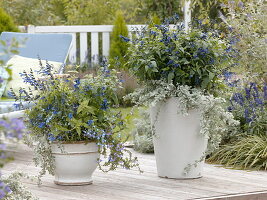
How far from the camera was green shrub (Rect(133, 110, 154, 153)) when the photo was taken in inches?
206

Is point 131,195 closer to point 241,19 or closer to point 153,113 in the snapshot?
point 153,113

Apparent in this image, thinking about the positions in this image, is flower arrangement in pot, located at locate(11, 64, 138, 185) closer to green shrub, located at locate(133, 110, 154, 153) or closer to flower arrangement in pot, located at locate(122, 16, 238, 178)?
flower arrangement in pot, located at locate(122, 16, 238, 178)

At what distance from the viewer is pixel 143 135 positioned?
5.45 m

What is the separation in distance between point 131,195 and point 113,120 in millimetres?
518

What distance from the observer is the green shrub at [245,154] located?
4.55 metres

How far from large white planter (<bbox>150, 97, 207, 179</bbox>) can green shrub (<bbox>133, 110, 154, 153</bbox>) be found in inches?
41.3

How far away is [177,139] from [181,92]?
315mm

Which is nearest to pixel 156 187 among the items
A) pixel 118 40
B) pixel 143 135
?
pixel 143 135

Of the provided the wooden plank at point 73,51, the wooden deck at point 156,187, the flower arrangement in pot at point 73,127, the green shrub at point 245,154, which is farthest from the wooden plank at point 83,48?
the flower arrangement in pot at point 73,127

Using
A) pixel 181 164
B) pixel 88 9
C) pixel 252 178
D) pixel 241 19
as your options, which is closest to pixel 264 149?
pixel 252 178

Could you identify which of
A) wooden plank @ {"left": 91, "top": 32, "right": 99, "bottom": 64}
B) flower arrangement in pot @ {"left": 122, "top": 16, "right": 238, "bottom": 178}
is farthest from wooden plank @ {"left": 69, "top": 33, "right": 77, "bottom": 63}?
flower arrangement in pot @ {"left": 122, "top": 16, "right": 238, "bottom": 178}

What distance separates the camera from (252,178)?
423cm

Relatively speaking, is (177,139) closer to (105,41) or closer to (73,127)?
(73,127)

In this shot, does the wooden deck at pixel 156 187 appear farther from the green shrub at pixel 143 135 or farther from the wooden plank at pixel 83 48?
the wooden plank at pixel 83 48
